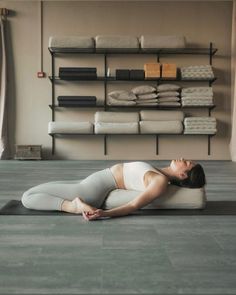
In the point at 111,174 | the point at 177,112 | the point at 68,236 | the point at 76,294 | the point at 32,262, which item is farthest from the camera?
the point at 177,112

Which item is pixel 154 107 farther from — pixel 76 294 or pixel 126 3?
pixel 76 294

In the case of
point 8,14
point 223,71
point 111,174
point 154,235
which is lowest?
point 154,235

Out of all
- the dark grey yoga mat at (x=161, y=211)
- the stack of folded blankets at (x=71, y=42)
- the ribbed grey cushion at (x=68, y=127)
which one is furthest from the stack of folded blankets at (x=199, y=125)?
the dark grey yoga mat at (x=161, y=211)

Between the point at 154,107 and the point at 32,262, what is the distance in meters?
5.18

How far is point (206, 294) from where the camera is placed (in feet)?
5.45

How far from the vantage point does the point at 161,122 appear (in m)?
6.74

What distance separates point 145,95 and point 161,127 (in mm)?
566

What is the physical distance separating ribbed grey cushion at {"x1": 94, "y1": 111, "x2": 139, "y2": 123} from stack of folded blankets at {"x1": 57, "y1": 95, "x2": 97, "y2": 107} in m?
0.21

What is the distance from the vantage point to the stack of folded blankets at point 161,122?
22.1ft

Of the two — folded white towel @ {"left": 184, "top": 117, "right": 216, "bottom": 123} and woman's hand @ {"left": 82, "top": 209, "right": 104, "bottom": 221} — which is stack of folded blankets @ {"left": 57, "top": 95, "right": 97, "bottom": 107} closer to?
folded white towel @ {"left": 184, "top": 117, "right": 216, "bottom": 123}

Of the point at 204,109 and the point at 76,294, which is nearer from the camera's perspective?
the point at 76,294

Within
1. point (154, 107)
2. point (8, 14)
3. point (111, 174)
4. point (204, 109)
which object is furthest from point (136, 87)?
point (111, 174)

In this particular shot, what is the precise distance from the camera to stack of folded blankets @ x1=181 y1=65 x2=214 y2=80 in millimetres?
6773

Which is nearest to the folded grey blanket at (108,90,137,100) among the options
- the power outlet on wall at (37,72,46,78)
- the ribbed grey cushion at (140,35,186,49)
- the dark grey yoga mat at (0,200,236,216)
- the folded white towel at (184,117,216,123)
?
the ribbed grey cushion at (140,35,186,49)
